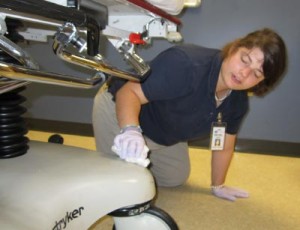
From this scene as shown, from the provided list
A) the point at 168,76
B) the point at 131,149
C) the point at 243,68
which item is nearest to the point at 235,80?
the point at 243,68

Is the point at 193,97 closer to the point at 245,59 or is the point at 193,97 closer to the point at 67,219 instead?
the point at 245,59

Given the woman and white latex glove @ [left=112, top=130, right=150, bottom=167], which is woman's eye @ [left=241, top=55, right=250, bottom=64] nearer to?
the woman

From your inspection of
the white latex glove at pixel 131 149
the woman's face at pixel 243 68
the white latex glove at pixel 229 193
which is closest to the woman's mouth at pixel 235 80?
the woman's face at pixel 243 68

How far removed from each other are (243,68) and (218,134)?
0.29 meters

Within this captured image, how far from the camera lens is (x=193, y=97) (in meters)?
0.94

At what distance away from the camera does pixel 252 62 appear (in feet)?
2.80

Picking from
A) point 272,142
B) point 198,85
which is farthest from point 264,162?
point 198,85

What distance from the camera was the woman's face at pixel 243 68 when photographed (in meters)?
0.85

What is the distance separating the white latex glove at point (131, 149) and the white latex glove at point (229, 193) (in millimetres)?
571

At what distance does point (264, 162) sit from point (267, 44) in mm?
879

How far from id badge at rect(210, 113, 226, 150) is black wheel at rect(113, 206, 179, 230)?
0.49 meters

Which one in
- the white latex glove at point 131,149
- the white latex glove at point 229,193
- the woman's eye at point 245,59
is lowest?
the white latex glove at point 229,193

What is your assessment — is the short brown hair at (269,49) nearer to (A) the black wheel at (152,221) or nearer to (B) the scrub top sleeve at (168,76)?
(B) the scrub top sleeve at (168,76)

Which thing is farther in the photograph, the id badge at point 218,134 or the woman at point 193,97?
the id badge at point 218,134
